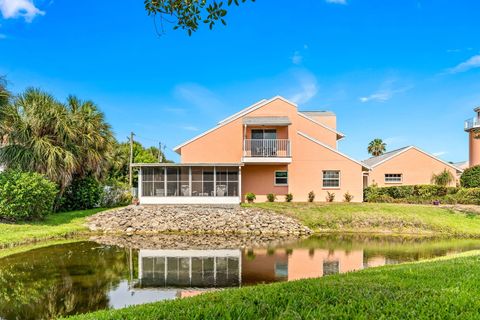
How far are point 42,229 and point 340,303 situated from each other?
50.5ft

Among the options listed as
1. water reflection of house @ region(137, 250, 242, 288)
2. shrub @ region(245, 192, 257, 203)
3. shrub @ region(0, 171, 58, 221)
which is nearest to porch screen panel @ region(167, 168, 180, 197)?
shrub @ region(245, 192, 257, 203)

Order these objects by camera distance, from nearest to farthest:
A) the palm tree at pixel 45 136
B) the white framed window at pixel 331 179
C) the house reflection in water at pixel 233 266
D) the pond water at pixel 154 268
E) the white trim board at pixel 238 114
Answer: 1. the pond water at pixel 154 268
2. the house reflection in water at pixel 233 266
3. the palm tree at pixel 45 136
4. the white framed window at pixel 331 179
5. the white trim board at pixel 238 114

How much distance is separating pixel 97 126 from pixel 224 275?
16688 millimetres

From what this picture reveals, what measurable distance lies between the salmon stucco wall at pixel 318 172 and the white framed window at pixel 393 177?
7.94 metres

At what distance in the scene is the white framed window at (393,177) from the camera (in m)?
30.1

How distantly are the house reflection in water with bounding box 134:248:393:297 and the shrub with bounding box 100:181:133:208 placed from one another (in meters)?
13.3

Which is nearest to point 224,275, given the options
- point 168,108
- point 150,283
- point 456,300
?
point 150,283

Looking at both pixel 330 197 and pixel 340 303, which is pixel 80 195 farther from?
pixel 340 303

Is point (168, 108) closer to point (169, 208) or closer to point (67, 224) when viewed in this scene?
point (169, 208)

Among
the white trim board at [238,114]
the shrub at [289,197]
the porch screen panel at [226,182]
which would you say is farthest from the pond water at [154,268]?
the white trim board at [238,114]

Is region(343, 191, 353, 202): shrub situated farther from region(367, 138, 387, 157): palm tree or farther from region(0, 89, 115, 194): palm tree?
region(367, 138, 387, 157): palm tree

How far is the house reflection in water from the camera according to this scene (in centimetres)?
873

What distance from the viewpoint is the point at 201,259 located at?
11383 mm

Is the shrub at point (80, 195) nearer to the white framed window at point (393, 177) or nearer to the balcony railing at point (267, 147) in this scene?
the balcony railing at point (267, 147)
